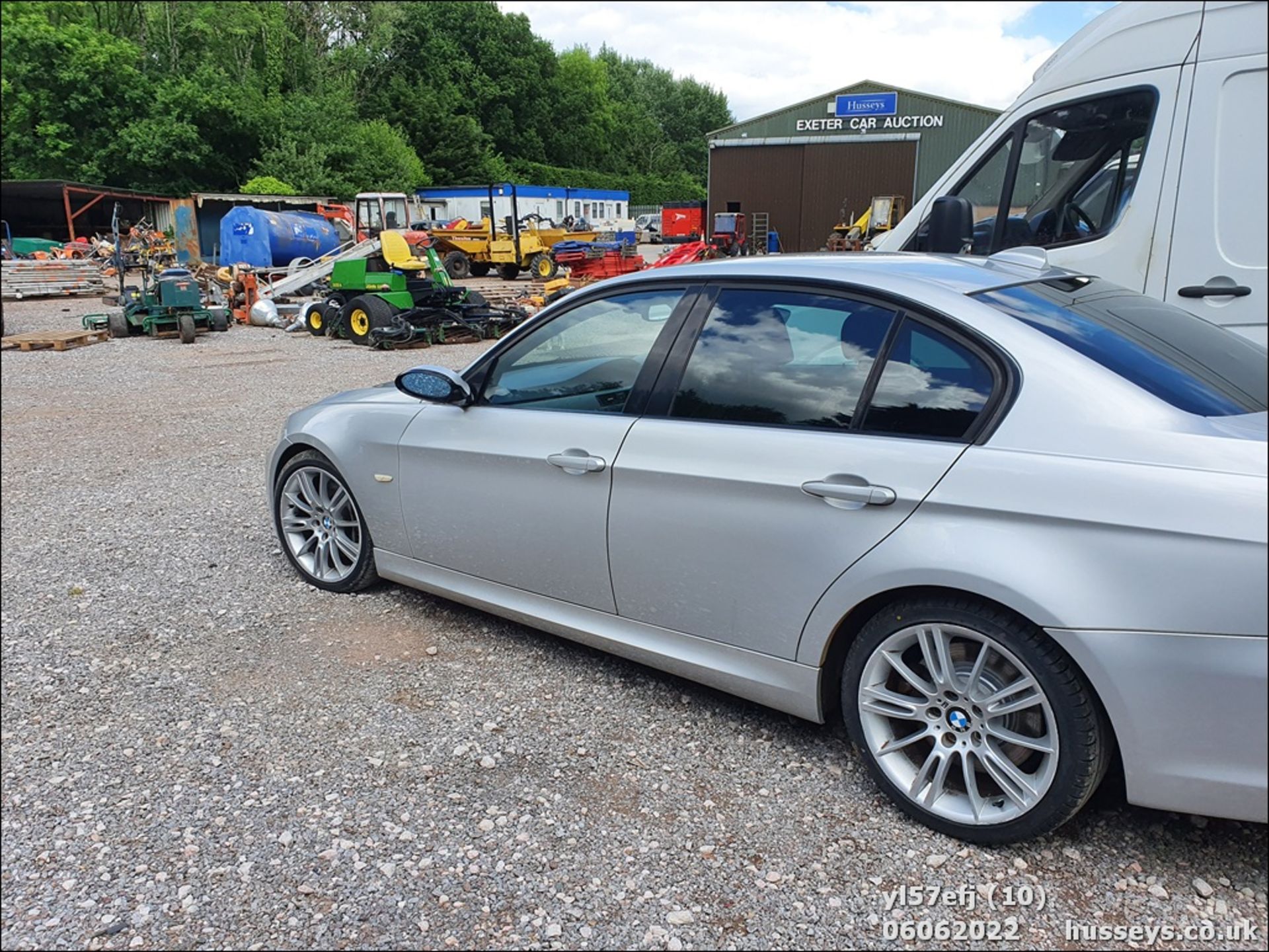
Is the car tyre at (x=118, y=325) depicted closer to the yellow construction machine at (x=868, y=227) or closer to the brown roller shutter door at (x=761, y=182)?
the yellow construction machine at (x=868, y=227)

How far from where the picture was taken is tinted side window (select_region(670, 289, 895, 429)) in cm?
262

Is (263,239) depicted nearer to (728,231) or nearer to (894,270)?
(728,231)

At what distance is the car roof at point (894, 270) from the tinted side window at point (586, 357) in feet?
0.47

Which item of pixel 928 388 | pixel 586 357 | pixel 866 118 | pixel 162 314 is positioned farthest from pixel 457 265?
pixel 928 388

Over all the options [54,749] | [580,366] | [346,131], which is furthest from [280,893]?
[346,131]

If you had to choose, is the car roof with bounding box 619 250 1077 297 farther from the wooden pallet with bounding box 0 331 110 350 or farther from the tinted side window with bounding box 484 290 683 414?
the wooden pallet with bounding box 0 331 110 350

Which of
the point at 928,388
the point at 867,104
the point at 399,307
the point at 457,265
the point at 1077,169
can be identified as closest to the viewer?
the point at 928,388

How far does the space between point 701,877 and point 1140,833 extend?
45.1 inches

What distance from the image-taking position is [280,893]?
86.3 inches

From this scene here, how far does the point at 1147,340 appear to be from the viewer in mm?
2340

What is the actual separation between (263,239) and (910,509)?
25044 millimetres

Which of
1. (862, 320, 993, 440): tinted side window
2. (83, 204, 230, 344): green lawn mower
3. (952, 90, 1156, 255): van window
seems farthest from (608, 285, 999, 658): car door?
(83, 204, 230, 344): green lawn mower

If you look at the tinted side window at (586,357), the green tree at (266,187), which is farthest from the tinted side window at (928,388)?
the green tree at (266,187)

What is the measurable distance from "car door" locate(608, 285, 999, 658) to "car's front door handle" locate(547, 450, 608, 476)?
0.33 feet
